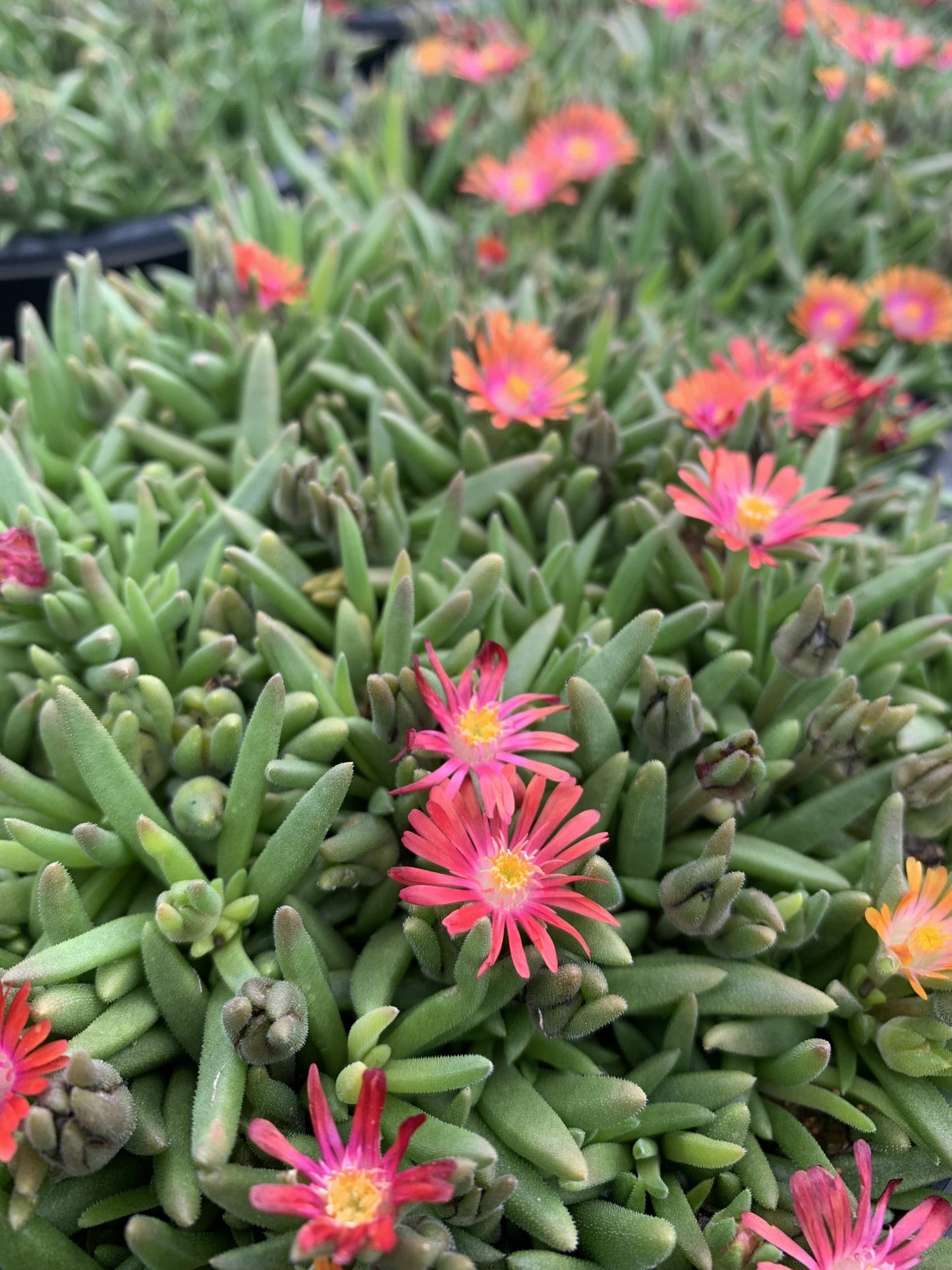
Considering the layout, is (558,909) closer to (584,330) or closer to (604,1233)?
(604,1233)

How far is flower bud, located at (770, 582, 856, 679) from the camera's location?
0.91m

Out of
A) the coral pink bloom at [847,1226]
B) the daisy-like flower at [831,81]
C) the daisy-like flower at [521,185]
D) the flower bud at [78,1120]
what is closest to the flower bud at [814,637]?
the coral pink bloom at [847,1226]

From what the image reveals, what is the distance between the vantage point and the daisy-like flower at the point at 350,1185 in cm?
61

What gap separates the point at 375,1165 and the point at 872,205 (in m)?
1.82

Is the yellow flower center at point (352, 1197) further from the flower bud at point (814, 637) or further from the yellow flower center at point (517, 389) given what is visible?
the yellow flower center at point (517, 389)

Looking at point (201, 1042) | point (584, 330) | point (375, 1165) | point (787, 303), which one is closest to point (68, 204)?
point (584, 330)

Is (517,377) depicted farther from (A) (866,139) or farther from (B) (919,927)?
(A) (866,139)

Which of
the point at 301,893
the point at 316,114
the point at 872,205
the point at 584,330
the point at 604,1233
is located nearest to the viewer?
the point at 604,1233

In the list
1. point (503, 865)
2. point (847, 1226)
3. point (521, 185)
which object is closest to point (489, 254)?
point (521, 185)

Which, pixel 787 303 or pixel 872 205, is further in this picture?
pixel 872 205

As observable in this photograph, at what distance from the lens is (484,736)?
83 cm

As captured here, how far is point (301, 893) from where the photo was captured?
2.87 ft

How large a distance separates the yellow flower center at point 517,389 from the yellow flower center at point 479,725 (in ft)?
1.52

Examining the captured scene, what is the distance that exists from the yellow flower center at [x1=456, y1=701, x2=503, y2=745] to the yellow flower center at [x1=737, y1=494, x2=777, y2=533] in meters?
0.34
